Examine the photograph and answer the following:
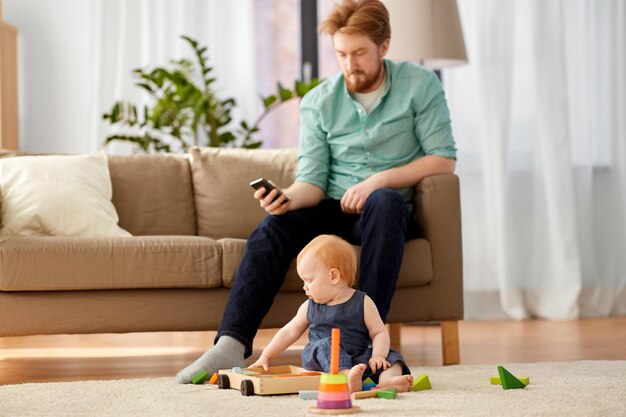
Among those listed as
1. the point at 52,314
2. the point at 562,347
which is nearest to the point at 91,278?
the point at 52,314

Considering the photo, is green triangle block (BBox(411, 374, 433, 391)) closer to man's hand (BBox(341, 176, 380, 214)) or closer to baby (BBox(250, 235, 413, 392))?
baby (BBox(250, 235, 413, 392))

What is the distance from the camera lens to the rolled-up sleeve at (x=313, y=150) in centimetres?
276

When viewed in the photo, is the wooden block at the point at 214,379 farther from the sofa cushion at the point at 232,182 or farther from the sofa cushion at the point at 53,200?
the sofa cushion at the point at 232,182

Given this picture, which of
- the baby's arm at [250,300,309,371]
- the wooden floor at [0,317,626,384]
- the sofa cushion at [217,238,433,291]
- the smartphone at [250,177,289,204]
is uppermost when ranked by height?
the smartphone at [250,177,289,204]

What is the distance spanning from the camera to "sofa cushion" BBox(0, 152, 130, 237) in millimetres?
2930

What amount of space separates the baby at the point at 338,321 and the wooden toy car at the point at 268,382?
0.07 metres

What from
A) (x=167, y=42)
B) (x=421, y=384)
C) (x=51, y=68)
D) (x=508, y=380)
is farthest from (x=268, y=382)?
(x=51, y=68)

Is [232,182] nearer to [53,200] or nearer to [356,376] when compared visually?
[53,200]

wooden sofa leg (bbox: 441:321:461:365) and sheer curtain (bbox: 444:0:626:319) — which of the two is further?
sheer curtain (bbox: 444:0:626:319)

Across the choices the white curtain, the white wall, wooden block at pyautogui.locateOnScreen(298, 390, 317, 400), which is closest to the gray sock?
wooden block at pyautogui.locateOnScreen(298, 390, 317, 400)

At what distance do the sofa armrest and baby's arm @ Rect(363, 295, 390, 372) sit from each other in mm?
577

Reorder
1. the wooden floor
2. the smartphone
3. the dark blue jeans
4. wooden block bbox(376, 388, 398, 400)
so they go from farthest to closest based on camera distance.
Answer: the wooden floor, the smartphone, the dark blue jeans, wooden block bbox(376, 388, 398, 400)

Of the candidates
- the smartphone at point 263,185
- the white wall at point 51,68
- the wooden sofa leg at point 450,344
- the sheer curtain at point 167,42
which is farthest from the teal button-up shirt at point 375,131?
the white wall at point 51,68

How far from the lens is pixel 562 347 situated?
3.18 meters
